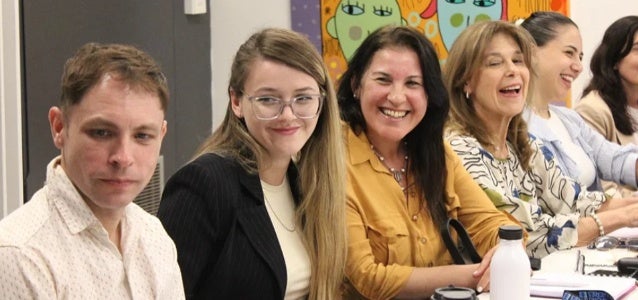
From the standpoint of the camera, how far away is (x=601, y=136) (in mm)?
3814

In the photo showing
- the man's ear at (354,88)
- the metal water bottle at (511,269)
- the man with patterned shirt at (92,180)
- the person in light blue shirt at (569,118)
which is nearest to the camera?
the man with patterned shirt at (92,180)

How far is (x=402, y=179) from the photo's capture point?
2.50 meters

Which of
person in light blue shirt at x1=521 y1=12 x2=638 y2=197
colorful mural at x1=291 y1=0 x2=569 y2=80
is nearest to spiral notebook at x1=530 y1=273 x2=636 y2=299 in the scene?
person in light blue shirt at x1=521 y1=12 x2=638 y2=197

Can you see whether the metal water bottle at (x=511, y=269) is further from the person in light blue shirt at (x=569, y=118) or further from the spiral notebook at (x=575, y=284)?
the person in light blue shirt at (x=569, y=118)

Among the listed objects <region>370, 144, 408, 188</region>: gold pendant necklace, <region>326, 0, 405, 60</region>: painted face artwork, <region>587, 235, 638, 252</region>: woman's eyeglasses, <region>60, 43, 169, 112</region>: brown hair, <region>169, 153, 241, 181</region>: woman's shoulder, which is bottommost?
<region>587, 235, 638, 252</region>: woman's eyeglasses

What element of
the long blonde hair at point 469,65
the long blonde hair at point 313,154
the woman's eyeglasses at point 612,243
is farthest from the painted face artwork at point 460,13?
the long blonde hair at point 313,154

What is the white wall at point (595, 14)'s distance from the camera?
4613mm

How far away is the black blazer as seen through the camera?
6.24 ft

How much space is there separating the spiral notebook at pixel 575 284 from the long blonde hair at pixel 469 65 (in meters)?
0.75

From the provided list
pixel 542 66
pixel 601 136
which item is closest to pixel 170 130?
pixel 542 66

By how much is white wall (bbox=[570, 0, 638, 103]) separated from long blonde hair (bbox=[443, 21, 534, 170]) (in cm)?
185

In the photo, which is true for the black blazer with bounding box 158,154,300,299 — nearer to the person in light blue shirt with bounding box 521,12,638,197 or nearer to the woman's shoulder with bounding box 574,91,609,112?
→ the person in light blue shirt with bounding box 521,12,638,197

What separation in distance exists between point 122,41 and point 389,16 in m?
1.58

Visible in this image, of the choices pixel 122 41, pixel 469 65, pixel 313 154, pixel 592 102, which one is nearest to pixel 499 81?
pixel 469 65
